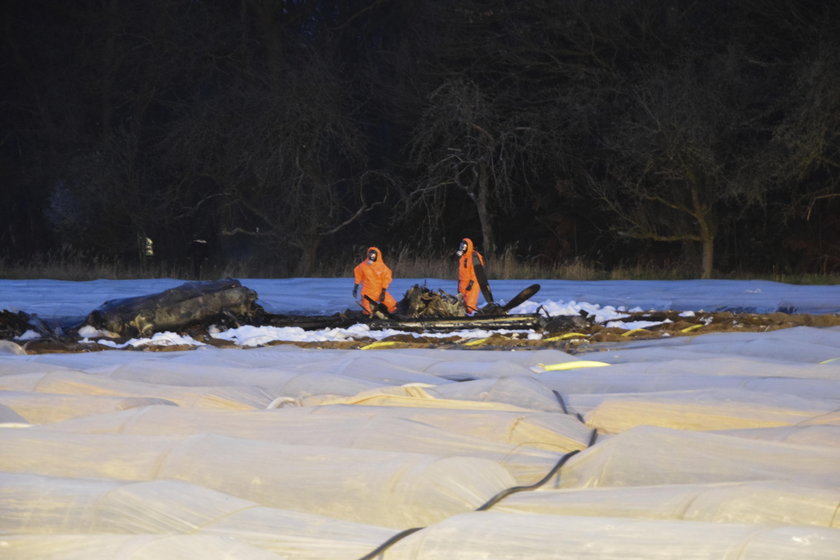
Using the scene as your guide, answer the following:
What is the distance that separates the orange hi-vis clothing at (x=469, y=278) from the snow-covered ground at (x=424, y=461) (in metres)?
5.68

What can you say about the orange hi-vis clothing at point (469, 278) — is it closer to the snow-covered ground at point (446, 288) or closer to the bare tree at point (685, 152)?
the snow-covered ground at point (446, 288)

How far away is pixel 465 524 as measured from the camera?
Answer: 252 cm

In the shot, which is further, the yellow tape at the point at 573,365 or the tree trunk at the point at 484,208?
the tree trunk at the point at 484,208

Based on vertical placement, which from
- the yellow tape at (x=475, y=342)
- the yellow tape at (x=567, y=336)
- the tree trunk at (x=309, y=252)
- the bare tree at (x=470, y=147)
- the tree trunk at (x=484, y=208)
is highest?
the bare tree at (x=470, y=147)

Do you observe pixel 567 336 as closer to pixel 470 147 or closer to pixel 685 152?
pixel 685 152

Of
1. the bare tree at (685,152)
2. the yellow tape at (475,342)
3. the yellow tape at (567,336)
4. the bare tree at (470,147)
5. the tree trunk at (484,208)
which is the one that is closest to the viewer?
the yellow tape at (475,342)

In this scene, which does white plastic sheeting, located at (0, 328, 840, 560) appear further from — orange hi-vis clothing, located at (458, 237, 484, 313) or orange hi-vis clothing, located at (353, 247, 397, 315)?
orange hi-vis clothing, located at (458, 237, 484, 313)

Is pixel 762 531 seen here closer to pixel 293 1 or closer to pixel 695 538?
pixel 695 538

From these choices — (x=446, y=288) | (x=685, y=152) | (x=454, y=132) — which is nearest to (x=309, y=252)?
(x=454, y=132)

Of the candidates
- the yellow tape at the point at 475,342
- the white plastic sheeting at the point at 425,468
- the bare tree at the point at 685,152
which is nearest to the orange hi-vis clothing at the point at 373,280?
the yellow tape at the point at 475,342

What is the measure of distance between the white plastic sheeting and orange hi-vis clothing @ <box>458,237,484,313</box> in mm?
6389

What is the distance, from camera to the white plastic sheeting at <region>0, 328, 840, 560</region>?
8.07 ft

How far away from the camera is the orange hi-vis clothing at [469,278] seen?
39.4 feet

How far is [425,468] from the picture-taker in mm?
3035
